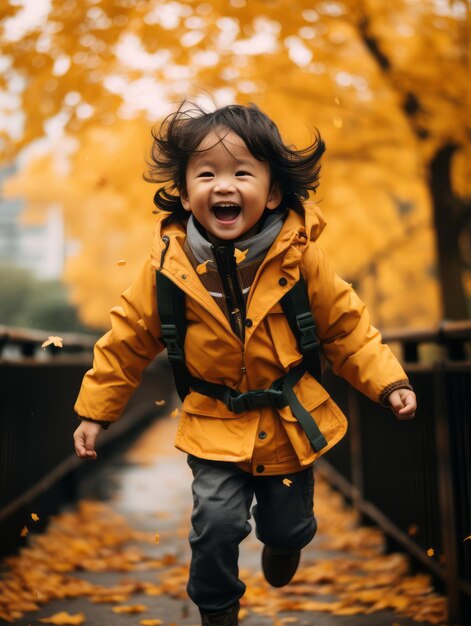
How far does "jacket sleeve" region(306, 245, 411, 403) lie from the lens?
2824 mm

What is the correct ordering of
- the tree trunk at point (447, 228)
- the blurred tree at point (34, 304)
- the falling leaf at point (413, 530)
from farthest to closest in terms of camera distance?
the blurred tree at point (34, 304) < the tree trunk at point (447, 228) < the falling leaf at point (413, 530)

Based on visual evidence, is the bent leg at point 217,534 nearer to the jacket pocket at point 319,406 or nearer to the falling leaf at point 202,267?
the jacket pocket at point 319,406

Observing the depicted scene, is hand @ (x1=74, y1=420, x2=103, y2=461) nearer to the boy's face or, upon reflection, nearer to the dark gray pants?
the dark gray pants

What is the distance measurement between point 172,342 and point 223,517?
612mm

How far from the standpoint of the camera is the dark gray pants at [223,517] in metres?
2.77

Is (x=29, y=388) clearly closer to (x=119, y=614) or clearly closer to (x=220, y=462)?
(x=119, y=614)

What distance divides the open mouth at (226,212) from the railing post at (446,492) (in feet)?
4.76

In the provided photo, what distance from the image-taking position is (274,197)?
2984 mm

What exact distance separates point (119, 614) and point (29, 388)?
1746mm

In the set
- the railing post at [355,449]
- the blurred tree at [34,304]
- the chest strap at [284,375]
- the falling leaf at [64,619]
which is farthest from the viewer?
the blurred tree at [34,304]

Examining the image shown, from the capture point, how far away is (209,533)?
276cm

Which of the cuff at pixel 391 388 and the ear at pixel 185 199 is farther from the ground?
the ear at pixel 185 199

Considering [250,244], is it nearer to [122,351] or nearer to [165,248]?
[165,248]

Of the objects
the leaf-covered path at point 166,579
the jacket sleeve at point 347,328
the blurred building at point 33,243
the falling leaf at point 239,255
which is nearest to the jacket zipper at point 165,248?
the falling leaf at point 239,255
